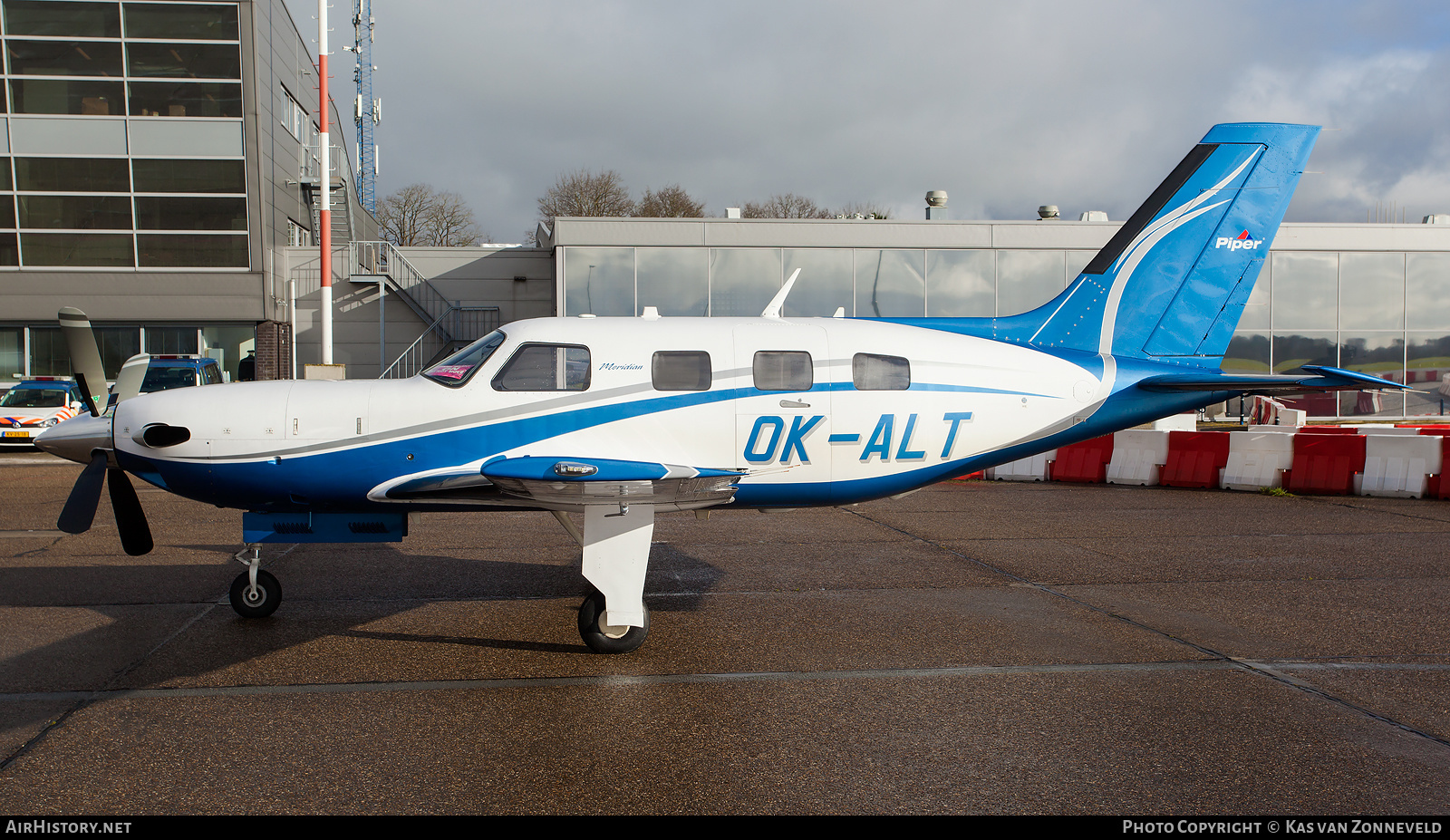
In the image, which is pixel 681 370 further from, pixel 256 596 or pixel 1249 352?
pixel 1249 352

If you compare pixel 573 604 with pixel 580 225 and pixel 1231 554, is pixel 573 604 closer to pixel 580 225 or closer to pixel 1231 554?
pixel 1231 554

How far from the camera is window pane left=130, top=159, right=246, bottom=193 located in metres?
29.2

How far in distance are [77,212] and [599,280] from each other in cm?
1804

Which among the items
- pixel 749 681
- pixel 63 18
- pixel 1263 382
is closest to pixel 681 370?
pixel 749 681

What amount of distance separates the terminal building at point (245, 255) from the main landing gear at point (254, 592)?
20.1 metres

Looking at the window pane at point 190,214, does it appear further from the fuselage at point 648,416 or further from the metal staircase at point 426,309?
the fuselage at point 648,416

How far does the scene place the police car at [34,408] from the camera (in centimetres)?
2112

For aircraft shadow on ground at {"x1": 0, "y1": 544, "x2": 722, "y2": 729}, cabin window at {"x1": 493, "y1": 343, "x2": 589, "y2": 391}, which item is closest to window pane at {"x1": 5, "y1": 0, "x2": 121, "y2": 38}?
aircraft shadow on ground at {"x1": 0, "y1": 544, "x2": 722, "y2": 729}

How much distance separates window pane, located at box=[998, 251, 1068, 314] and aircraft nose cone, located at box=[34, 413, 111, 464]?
2490cm

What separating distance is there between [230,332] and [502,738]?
30.7 meters

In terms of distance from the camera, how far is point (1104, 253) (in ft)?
27.3

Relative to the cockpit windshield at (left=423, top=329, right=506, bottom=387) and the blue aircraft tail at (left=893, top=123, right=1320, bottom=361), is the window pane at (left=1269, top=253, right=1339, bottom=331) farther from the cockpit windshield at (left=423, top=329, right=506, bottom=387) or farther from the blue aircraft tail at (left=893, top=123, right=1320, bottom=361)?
the cockpit windshield at (left=423, top=329, right=506, bottom=387)

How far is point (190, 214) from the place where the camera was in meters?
29.5

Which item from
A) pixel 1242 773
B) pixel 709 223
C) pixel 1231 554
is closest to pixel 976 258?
pixel 709 223
